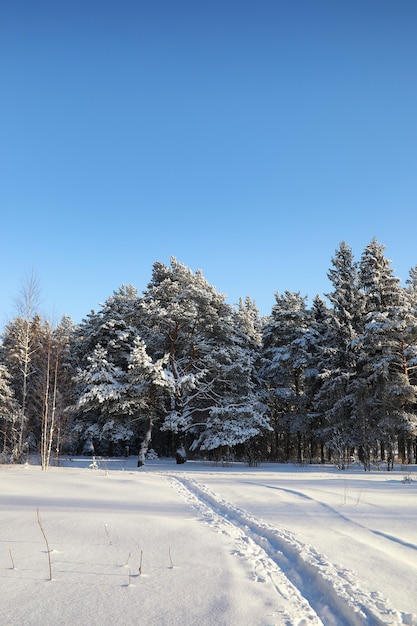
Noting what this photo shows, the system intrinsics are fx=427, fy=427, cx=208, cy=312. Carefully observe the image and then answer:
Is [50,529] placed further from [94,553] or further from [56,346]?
[56,346]

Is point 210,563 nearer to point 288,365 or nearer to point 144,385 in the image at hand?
point 144,385

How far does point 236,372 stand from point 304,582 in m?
23.2

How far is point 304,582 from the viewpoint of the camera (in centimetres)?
455

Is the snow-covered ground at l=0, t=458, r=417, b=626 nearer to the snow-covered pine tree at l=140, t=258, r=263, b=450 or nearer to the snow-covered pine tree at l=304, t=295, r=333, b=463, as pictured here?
the snow-covered pine tree at l=140, t=258, r=263, b=450

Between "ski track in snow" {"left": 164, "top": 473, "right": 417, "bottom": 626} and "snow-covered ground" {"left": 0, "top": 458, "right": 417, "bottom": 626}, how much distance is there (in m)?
0.02

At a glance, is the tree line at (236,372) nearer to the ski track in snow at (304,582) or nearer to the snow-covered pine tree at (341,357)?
the snow-covered pine tree at (341,357)

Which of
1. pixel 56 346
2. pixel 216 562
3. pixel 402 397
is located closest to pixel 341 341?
pixel 402 397

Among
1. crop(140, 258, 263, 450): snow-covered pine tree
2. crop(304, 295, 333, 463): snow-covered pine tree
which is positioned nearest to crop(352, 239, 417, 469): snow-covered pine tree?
crop(304, 295, 333, 463): snow-covered pine tree

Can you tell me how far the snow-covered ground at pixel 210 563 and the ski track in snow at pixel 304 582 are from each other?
16mm

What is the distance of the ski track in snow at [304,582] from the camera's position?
3.62 m

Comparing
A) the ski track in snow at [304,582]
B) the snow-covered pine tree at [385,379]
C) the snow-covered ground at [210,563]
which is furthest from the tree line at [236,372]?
the ski track in snow at [304,582]

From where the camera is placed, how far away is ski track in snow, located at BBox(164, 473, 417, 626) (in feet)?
11.9

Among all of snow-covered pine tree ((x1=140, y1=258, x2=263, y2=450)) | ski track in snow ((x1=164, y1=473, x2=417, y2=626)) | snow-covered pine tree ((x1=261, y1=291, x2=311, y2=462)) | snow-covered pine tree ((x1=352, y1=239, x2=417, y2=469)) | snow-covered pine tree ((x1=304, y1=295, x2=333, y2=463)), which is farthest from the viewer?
snow-covered pine tree ((x1=261, y1=291, x2=311, y2=462))

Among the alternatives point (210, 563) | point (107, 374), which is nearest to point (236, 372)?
point (107, 374)
